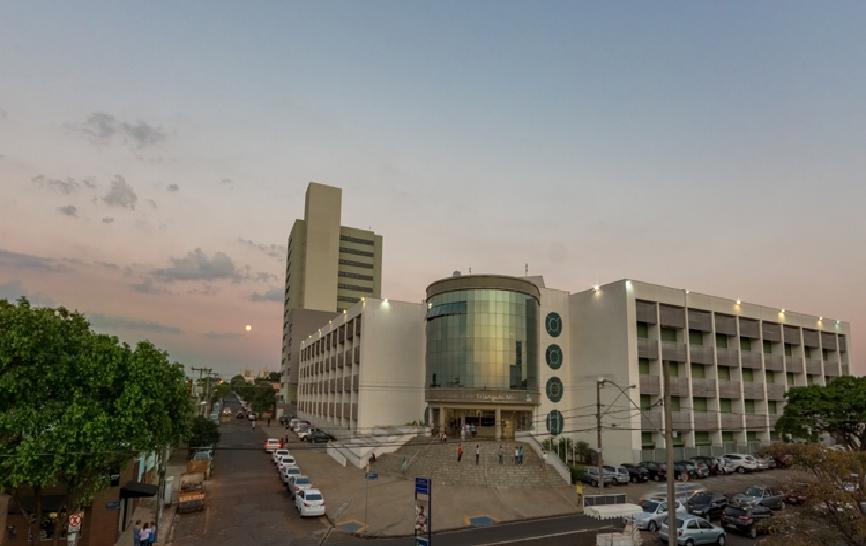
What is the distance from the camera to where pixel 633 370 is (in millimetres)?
60969

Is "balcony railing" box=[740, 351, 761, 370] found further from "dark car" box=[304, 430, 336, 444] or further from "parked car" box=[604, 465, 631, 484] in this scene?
"dark car" box=[304, 430, 336, 444]

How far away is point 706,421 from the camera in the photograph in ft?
214

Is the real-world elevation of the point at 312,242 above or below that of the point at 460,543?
above

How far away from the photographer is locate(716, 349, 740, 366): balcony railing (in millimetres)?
68938

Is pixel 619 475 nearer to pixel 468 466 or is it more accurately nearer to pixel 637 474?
pixel 637 474

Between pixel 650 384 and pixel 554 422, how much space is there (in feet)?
37.5

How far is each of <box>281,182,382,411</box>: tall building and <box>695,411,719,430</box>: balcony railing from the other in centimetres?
10247

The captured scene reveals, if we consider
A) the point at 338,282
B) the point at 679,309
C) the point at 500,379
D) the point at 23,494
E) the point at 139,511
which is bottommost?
the point at 139,511

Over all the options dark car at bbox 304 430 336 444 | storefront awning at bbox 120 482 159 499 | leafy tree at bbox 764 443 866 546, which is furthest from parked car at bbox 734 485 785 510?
dark car at bbox 304 430 336 444

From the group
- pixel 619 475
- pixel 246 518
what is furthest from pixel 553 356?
pixel 246 518

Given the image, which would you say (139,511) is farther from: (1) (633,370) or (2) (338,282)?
(2) (338,282)

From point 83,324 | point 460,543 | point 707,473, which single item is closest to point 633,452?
point 707,473

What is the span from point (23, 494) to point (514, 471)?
3429 centimetres

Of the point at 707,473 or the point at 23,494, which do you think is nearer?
the point at 23,494
